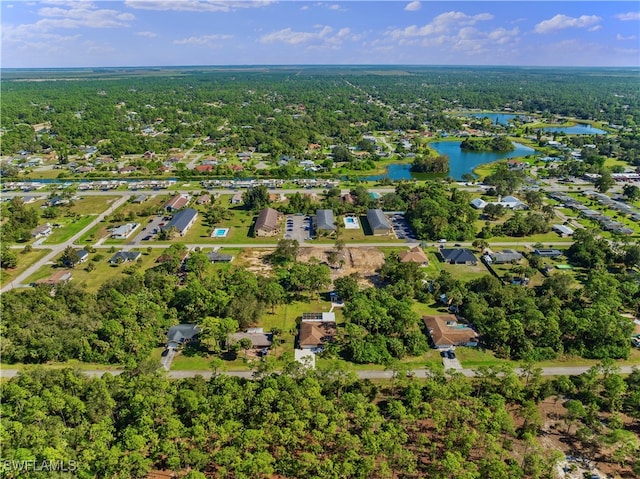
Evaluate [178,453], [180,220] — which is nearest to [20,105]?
[180,220]

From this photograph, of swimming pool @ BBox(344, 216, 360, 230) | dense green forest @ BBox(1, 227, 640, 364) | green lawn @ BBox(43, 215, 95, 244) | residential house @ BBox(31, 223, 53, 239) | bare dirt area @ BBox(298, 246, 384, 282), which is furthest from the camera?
swimming pool @ BBox(344, 216, 360, 230)

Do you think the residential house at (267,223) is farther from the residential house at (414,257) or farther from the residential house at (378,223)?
the residential house at (414,257)

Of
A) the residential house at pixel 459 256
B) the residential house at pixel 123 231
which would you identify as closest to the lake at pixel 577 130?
the residential house at pixel 459 256

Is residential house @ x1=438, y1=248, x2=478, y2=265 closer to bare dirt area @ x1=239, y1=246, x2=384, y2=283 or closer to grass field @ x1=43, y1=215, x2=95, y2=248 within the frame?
bare dirt area @ x1=239, y1=246, x2=384, y2=283

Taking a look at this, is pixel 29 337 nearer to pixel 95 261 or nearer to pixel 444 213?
pixel 95 261

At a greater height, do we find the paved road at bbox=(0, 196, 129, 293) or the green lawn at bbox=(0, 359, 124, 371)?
the paved road at bbox=(0, 196, 129, 293)

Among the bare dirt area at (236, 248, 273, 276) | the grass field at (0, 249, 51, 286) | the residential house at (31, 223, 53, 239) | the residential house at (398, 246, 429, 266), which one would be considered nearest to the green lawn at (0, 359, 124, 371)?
the grass field at (0, 249, 51, 286)

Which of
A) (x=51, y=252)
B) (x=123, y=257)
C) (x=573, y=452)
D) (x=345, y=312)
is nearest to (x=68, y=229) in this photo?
(x=51, y=252)
